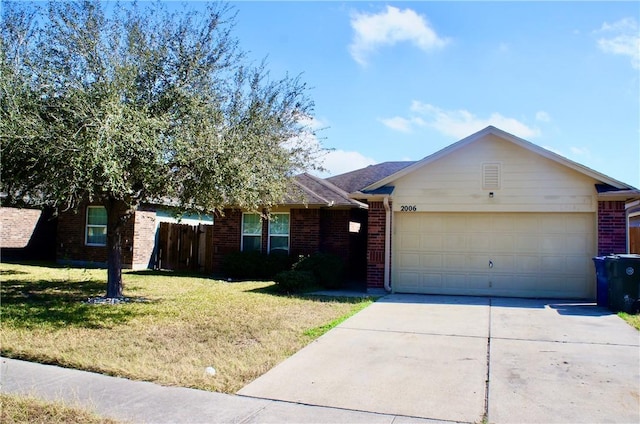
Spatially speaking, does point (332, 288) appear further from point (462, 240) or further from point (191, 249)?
point (191, 249)

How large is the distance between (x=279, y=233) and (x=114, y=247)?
267 inches

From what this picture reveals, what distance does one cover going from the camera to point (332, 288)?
14.4 meters

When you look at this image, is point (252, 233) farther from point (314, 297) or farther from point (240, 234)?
point (314, 297)

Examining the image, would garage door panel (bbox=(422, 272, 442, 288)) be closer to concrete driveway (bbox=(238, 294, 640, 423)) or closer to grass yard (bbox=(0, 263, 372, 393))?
grass yard (bbox=(0, 263, 372, 393))

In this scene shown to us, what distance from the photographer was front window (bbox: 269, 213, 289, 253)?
17.1 m

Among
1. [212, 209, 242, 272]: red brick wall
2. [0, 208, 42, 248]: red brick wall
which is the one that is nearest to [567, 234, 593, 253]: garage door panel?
[212, 209, 242, 272]: red brick wall

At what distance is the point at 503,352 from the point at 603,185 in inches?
283

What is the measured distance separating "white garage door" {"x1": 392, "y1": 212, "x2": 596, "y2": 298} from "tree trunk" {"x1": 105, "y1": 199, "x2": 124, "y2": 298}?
6.89 meters

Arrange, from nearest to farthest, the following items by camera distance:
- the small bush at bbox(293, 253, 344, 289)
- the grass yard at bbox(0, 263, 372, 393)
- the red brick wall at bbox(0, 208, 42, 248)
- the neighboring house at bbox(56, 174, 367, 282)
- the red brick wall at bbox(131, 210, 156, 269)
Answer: the grass yard at bbox(0, 263, 372, 393)
the small bush at bbox(293, 253, 344, 289)
the neighboring house at bbox(56, 174, 367, 282)
the red brick wall at bbox(131, 210, 156, 269)
the red brick wall at bbox(0, 208, 42, 248)

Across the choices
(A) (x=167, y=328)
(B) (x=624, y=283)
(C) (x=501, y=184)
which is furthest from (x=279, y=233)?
(B) (x=624, y=283)

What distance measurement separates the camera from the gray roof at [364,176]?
20281 millimetres

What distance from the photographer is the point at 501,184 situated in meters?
12.7

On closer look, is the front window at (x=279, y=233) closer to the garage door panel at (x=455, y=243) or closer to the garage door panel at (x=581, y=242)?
the garage door panel at (x=455, y=243)

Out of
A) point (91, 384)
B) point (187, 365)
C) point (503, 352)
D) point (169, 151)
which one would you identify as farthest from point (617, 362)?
point (169, 151)
